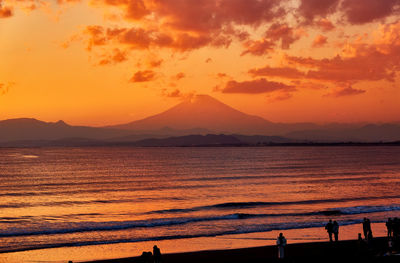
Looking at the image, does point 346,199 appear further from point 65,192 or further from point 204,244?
point 65,192

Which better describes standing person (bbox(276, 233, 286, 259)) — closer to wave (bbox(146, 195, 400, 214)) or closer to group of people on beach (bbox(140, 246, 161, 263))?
group of people on beach (bbox(140, 246, 161, 263))

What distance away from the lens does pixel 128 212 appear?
40906 mm

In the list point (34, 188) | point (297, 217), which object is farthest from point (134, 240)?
point (34, 188)

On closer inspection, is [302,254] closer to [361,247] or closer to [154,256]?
[361,247]

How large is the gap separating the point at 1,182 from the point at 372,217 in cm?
5646

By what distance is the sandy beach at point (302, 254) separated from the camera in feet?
72.7

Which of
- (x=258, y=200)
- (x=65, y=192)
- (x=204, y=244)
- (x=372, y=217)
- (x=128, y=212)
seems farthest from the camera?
(x=65, y=192)

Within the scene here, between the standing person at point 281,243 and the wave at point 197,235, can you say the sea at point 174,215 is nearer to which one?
the wave at point 197,235

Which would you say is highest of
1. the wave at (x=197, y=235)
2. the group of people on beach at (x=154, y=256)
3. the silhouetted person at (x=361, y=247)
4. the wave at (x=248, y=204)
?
the group of people on beach at (x=154, y=256)

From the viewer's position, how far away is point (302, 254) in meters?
23.8

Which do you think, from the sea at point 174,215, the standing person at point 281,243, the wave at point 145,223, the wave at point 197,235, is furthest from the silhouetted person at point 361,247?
the wave at point 145,223

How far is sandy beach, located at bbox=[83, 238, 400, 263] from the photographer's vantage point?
22145 mm

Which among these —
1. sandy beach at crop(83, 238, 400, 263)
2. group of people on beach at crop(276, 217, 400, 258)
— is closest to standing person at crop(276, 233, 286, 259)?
group of people on beach at crop(276, 217, 400, 258)

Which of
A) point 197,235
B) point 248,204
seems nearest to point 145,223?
point 197,235
